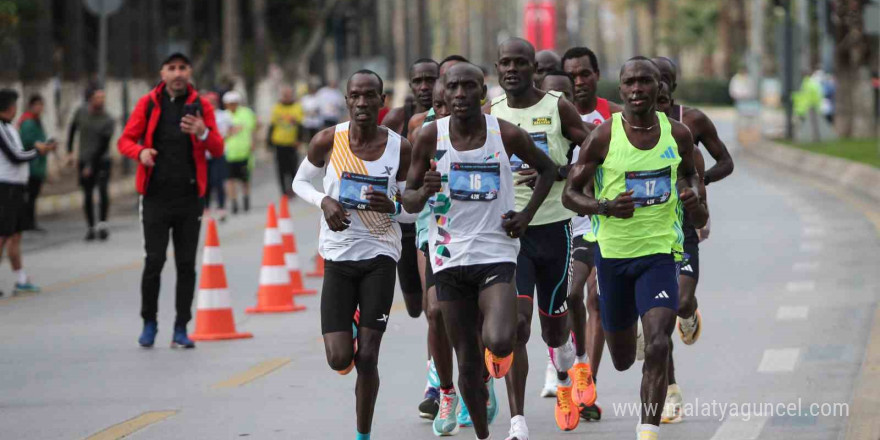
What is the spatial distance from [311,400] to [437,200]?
2421 mm

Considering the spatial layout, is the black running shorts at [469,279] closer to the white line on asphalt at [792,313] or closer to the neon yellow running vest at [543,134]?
the neon yellow running vest at [543,134]

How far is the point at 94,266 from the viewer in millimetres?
18094

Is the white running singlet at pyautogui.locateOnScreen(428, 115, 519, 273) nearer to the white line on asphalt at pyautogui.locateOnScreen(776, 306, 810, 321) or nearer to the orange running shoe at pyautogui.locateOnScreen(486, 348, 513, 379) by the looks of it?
the orange running shoe at pyautogui.locateOnScreen(486, 348, 513, 379)

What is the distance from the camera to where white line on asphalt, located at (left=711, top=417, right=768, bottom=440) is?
816cm

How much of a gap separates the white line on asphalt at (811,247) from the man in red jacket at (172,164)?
26.5ft

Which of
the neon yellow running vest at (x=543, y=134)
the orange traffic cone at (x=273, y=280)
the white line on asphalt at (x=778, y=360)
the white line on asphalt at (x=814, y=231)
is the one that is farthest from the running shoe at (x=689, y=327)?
the white line on asphalt at (x=814, y=231)

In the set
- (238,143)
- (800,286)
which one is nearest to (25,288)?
(800,286)

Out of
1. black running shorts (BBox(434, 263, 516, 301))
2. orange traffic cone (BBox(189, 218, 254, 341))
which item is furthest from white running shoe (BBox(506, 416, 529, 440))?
orange traffic cone (BBox(189, 218, 254, 341))

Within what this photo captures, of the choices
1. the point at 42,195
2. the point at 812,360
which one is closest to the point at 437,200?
the point at 812,360

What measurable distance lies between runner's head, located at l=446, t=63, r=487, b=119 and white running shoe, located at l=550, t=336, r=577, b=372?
1.65 m

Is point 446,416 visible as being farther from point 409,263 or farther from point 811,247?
point 811,247

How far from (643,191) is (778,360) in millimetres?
3464

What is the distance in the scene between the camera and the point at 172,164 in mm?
11570

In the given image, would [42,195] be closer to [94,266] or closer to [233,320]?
[94,266]
